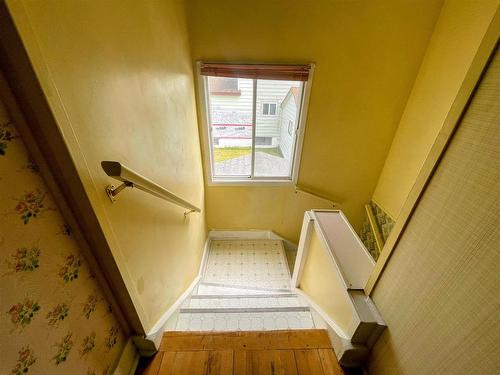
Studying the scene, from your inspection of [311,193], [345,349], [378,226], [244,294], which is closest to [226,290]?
[244,294]

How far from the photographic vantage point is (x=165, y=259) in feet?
4.37

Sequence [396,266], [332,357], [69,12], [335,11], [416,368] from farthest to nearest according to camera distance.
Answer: [335,11], [332,357], [396,266], [416,368], [69,12]

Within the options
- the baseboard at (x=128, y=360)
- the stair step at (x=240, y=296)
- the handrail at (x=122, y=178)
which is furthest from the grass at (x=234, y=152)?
the baseboard at (x=128, y=360)

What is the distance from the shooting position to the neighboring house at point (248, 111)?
2.30 meters

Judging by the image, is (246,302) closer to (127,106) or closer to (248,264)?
(248,264)

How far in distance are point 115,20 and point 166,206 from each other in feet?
3.12

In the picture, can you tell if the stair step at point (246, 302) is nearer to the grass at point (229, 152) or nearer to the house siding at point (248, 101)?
the grass at point (229, 152)

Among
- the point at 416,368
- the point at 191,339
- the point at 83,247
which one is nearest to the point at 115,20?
the point at 83,247

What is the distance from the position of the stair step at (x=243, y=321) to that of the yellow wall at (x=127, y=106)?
20cm

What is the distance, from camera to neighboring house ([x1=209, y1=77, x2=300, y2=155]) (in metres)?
2.30

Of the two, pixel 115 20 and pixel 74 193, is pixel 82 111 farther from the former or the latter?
pixel 115 20

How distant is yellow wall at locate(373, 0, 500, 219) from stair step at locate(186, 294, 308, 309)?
1638mm

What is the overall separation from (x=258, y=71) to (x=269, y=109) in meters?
0.47

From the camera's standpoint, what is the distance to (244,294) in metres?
2.13
